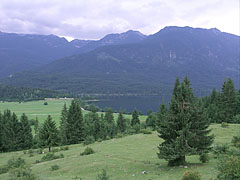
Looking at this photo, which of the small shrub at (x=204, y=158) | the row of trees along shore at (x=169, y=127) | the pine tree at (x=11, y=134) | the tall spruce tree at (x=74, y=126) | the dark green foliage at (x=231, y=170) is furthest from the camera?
the tall spruce tree at (x=74, y=126)

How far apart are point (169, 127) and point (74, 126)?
44158mm

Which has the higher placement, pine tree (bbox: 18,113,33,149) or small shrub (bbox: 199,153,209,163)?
small shrub (bbox: 199,153,209,163)

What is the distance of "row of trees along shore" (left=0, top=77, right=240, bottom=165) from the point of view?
757 inches

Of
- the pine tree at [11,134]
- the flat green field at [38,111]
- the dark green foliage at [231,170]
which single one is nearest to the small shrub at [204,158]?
the dark green foliage at [231,170]

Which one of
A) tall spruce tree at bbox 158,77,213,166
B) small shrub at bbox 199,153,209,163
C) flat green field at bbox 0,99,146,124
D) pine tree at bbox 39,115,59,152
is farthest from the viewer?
flat green field at bbox 0,99,146,124

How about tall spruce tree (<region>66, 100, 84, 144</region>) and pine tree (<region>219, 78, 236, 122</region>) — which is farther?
pine tree (<region>219, 78, 236, 122</region>)

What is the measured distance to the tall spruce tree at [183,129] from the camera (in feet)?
61.8

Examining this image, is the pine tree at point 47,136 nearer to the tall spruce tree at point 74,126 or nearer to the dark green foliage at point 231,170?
the tall spruce tree at point 74,126

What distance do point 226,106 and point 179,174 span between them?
4933 centimetres

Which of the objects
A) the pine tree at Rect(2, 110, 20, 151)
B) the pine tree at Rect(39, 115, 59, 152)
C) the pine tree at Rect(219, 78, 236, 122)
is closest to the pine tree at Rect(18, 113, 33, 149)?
the pine tree at Rect(2, 110, 20, 151)

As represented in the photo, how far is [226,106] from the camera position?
61.1 m

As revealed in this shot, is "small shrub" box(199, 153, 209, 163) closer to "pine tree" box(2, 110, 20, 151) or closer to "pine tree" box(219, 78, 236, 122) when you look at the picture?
"pine tree" box(219, 78, 236, 122)

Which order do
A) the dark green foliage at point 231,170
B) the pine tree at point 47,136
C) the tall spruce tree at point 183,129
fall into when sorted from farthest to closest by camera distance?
1. the pine tree at point 47,136
2. the tall spruce tree at point 183,129
3. the dark green foliage at point 231,170

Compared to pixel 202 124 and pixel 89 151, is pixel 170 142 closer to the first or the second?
pixel 202 124
